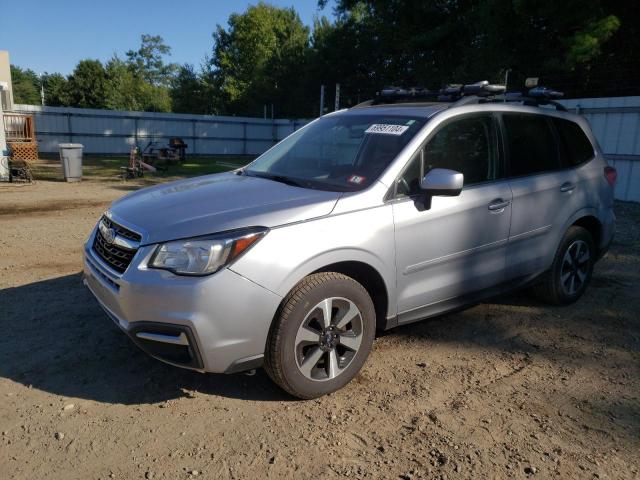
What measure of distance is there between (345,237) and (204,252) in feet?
2.66

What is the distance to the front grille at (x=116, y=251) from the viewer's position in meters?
2.89

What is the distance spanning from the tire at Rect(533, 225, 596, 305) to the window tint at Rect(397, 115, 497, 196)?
3.74 ft

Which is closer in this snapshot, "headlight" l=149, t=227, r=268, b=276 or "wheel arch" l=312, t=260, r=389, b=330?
"headlight" l=149, t=227, r=268, b=276

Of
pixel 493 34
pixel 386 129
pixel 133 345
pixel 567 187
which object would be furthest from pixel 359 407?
pixel 493 34

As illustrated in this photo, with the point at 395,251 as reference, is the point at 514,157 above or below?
above

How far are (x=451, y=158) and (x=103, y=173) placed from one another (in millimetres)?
15968

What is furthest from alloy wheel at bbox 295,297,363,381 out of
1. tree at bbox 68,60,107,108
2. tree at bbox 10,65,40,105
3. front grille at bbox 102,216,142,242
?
tree at bbox 10,65,40,105

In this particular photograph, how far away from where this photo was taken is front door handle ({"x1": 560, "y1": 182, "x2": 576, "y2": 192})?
13.9 ft

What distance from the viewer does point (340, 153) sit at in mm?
3758

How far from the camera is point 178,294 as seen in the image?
2.60 metres

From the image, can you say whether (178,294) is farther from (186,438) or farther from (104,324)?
(104,324)

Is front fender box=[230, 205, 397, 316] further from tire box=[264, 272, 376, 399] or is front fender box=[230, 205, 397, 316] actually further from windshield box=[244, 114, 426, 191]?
windshield box=[244, 114, 426, 191]

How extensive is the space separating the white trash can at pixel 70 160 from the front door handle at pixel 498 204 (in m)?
13.2

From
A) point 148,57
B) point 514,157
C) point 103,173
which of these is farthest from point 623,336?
point 148,57
